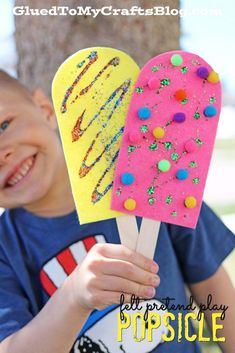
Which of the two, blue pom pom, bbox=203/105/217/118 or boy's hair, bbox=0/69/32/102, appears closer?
blue pom pom, bbox=203/105/217/118

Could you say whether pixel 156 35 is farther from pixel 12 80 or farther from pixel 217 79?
pixel 217 79

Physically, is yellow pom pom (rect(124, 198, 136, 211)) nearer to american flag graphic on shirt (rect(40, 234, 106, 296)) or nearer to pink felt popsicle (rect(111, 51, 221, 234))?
pink felt popsicle (rect(111, 51, 221, 234))

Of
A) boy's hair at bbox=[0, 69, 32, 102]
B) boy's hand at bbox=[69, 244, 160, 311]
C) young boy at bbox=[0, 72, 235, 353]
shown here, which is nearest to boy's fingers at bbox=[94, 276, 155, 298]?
boy's hand at bbox=[69, 244, 160, 311]

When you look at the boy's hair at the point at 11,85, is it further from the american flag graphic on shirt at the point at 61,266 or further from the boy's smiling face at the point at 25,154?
the american flag graphic on shirt at the point at 61,266

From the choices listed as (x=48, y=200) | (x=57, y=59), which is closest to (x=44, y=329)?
(x=48, y=200)

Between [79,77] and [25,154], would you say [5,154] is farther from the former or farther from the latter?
[79,77]

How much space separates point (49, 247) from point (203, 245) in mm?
309

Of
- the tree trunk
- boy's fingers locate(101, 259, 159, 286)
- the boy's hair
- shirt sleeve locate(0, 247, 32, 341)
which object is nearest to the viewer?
boy's fingers locate(101, 259, 159, 286)

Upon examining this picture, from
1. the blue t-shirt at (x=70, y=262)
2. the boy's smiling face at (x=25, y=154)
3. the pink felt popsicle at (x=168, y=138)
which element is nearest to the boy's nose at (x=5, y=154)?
the boy's smiling face at (x=25, y=154)

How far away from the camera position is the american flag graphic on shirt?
3.57 feet

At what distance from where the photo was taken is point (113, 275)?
87cm

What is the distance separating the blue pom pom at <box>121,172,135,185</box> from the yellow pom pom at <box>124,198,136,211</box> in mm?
27

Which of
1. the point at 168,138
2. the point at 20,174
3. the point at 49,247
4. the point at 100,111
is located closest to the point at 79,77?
the point at 100,111

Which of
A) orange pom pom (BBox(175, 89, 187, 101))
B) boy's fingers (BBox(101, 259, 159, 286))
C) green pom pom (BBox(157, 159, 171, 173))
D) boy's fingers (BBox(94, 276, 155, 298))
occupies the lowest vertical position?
boy's fingers (BBox(94, 276, 155, 298))
